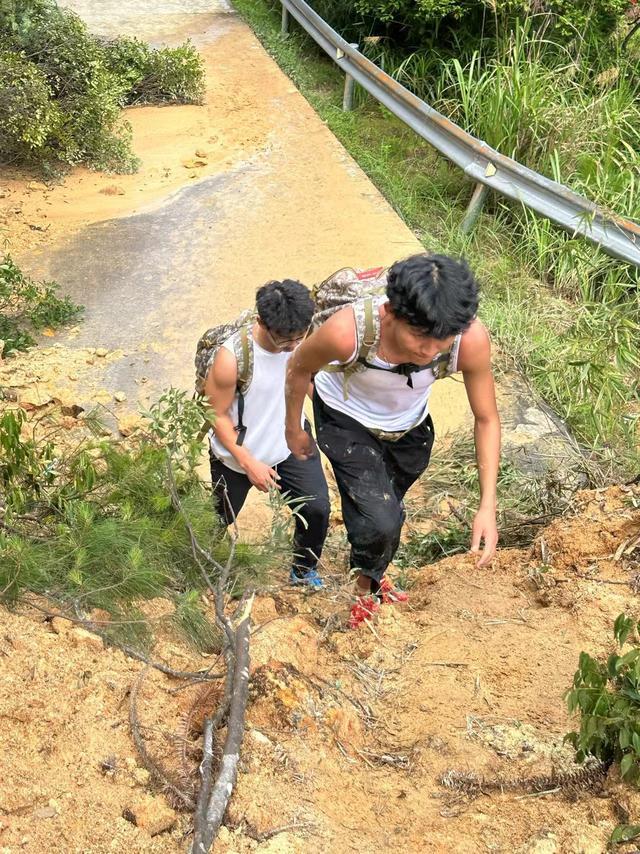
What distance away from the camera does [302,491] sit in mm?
3865

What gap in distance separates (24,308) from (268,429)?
11.1 feet

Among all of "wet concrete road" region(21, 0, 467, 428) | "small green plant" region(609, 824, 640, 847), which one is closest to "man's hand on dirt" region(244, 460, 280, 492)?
"small green plant" region(609, 824, 640, 847)

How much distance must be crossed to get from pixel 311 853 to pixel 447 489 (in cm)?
304

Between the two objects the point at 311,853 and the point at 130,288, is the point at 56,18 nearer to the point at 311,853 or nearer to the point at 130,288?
the point at 130,288

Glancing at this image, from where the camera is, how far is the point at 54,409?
5281 mm

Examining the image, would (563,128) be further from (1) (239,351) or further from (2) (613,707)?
(2) (613,707)

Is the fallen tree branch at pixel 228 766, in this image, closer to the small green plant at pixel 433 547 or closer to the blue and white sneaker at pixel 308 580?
the blue and white sneaker at pixel 308 580

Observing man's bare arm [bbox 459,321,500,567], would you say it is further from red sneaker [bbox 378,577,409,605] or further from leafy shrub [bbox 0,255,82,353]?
leafy shrub [bbox 0,255,82,353]

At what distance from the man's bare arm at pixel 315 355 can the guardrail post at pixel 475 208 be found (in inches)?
167

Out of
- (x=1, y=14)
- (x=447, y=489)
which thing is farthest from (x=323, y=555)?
(x=1, y=14)

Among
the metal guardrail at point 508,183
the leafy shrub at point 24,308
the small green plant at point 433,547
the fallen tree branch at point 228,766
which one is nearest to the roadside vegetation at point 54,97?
the leafy shrub at point 24,308

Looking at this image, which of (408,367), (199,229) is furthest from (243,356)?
(199,229)

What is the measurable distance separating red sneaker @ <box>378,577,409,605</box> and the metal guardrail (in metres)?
3.41

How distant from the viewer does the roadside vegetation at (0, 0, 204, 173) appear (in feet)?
26.9
